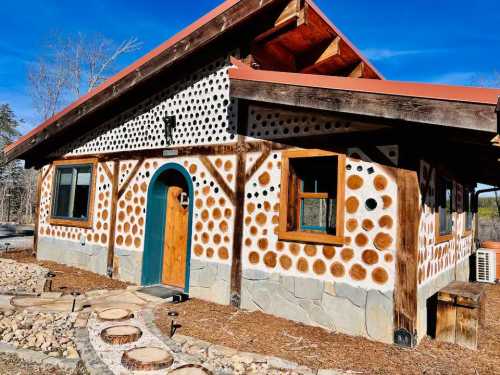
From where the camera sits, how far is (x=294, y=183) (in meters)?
5.64

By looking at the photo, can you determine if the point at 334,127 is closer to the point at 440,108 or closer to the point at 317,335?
the point at 440,108

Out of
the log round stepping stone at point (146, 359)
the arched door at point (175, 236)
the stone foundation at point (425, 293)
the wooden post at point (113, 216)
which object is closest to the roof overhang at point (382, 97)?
the stone foundation at point (425, 293)

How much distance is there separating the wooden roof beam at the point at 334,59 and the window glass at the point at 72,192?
611 centimetres

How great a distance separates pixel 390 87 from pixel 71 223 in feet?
27.0

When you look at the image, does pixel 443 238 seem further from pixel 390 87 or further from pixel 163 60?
pixel 163 60

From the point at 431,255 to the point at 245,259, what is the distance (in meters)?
2.94

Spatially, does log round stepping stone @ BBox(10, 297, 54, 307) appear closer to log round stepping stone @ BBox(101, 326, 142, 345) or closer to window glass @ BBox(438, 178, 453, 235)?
log round stepping stone @ BBox(101, 326, 142, 345)

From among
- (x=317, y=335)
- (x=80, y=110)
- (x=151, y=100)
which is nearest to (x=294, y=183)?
(x=317, y=335)

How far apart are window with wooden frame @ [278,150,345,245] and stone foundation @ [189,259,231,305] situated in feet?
4.58

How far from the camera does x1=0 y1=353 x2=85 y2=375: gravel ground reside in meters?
3.61

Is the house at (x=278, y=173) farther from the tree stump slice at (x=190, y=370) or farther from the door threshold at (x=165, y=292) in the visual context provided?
the tree stump slice at (x=190, y=370)

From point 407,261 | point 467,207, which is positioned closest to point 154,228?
point 407,261

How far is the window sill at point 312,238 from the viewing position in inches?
196

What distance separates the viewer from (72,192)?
368 inches
